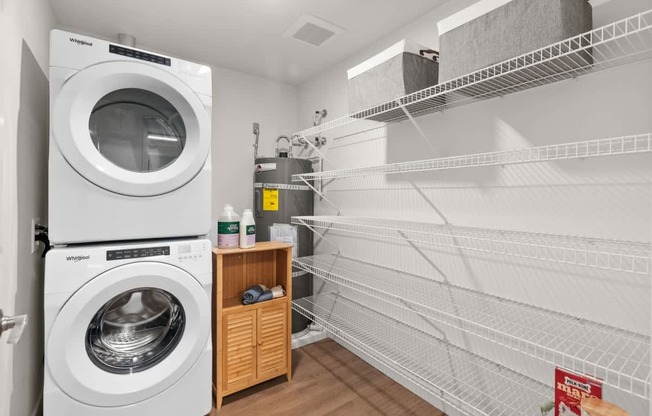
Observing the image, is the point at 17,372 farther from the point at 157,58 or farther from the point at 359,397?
the point at 359,397

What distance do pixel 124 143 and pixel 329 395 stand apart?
1.79 m

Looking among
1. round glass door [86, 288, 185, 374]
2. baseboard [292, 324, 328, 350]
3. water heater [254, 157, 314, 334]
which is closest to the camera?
round glass door [86, 288, 185, 374]

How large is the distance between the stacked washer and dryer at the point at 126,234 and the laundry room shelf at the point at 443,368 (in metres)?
1.01

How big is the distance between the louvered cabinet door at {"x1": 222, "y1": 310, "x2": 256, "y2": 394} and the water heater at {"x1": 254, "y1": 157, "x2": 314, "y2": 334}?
2.41 ft

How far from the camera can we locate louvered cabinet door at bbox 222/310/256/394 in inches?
72.2

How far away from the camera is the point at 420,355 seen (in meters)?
1.93

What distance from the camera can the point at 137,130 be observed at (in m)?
1.54

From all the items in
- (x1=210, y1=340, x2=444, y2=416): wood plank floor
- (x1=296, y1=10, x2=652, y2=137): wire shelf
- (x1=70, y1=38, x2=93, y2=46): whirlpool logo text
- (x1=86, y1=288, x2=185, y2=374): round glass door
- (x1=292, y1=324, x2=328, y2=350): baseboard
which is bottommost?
(x1=210, y1=340, x2=444, y2=416): wood plank floor

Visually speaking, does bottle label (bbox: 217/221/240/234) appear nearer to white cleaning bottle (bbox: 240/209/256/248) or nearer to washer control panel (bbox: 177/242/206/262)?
white cleaning bottle (bbox: 240/209/256/248)

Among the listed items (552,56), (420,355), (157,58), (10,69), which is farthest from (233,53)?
(420,355)

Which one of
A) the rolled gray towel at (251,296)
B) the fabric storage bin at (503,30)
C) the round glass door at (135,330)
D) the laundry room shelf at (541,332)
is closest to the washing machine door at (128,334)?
the round glass door at (135,330)

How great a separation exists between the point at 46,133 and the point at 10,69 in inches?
23.2

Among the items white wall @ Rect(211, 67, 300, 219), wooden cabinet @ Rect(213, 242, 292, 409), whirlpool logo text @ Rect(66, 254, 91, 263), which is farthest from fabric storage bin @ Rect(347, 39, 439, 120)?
whirlpool logo text @ Rect(66, 254, 91, 263)

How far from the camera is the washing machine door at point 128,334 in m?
1.26
